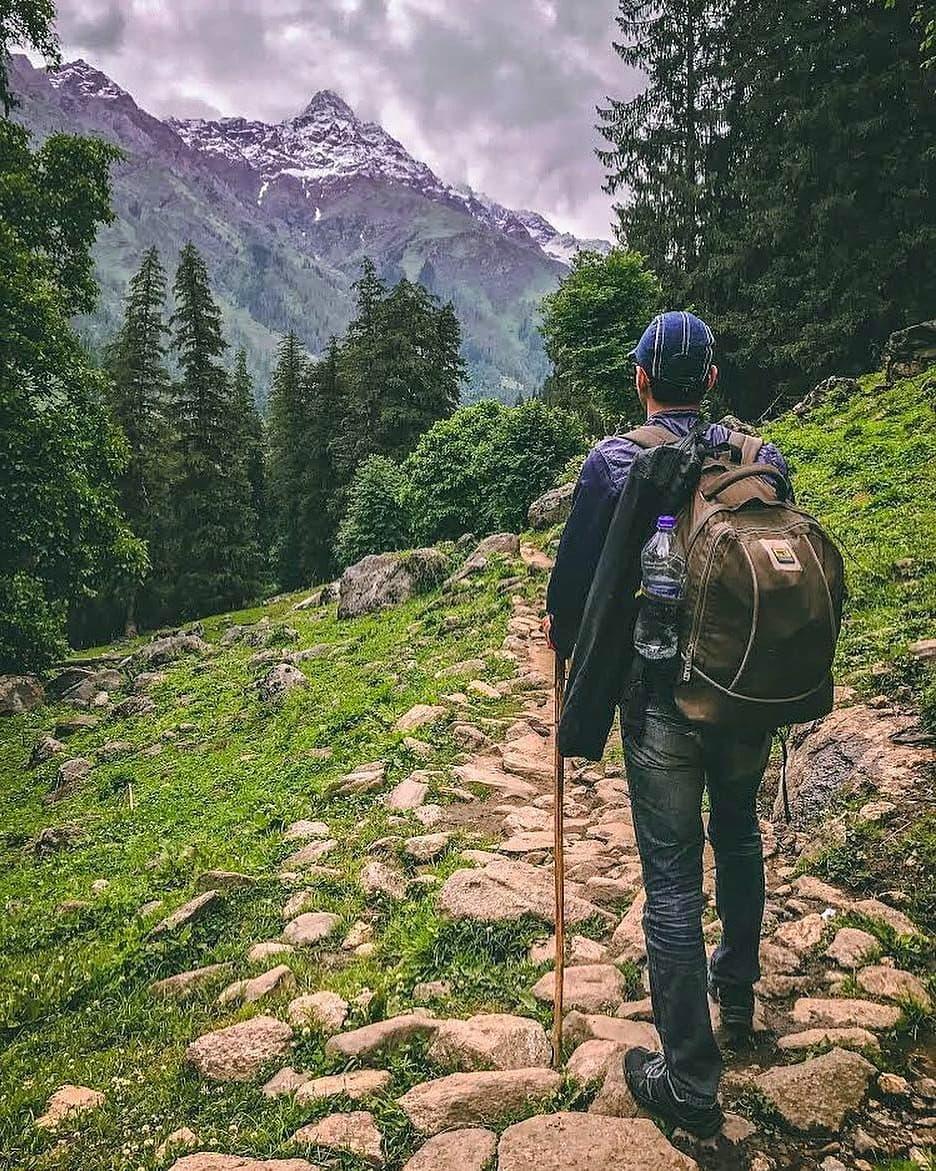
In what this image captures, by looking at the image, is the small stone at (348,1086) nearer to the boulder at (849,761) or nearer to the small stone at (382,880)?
the small stone at (382,880)

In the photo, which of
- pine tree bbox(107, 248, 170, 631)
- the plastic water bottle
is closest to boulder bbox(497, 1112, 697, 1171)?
the plastic water bottle

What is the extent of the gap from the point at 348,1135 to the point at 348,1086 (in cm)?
25

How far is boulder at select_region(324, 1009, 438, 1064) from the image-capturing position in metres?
2.83

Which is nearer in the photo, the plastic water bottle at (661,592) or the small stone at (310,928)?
the plastic water bottle at (661,592)

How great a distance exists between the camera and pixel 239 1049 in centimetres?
294

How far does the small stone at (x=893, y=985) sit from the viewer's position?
8.78ft

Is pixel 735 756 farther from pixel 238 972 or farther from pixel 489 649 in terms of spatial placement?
pixel 489 649

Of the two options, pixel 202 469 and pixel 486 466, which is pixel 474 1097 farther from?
pixel 202 469

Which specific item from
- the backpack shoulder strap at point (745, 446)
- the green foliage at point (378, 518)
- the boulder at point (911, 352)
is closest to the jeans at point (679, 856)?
the backpack shoulder strap at point (745, 446)

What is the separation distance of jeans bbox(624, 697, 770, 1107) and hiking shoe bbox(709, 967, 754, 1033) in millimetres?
505

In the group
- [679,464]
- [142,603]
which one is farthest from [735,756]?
[142,603]

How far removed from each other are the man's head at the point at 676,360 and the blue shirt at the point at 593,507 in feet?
0.20

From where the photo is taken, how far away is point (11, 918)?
18.1ft

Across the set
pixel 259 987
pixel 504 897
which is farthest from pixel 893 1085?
pixel 259 987
